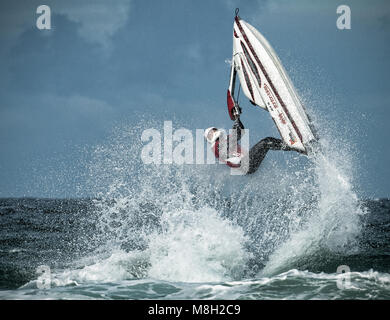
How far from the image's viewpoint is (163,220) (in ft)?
43.8

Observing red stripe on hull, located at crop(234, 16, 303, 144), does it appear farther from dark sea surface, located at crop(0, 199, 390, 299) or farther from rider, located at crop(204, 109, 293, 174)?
dark sea surface, located at crop(0, 199, 390, 299)

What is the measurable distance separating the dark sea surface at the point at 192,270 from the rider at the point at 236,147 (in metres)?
1.60

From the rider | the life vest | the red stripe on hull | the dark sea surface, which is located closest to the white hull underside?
the red stripe on hull

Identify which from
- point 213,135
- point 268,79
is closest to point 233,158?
point 213,135

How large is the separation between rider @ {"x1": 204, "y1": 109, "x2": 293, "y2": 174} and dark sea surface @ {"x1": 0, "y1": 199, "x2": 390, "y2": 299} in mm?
1602

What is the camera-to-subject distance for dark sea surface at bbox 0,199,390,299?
31.3ft

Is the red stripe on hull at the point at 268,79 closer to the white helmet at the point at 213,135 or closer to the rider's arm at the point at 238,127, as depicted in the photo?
the rider's arm at the point at 238,127

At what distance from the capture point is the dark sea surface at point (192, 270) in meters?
9.53

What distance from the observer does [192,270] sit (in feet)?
39.0

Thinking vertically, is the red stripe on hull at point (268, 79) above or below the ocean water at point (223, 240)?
above

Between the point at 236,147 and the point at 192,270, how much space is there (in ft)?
11.7

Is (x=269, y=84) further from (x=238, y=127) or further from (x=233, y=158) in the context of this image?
(x=233, y=158)

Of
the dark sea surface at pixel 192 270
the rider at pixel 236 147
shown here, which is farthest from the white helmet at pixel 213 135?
the dark sea surface at pixel 192 270
